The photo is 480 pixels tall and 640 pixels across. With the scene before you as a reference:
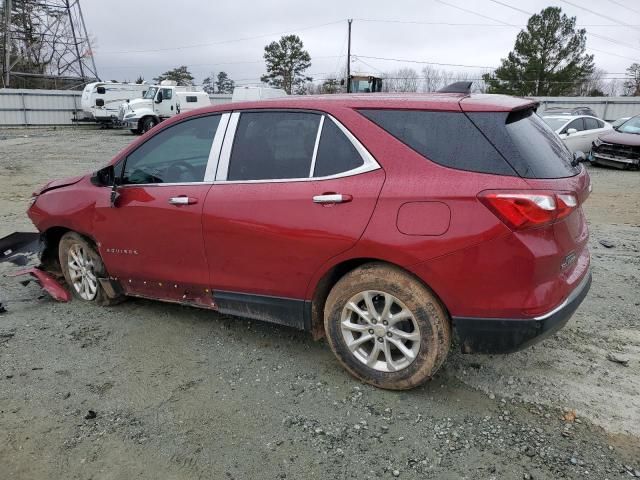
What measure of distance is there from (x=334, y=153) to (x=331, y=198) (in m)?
0.29

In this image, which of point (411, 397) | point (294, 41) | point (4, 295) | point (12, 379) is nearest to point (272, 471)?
point (411, 397)

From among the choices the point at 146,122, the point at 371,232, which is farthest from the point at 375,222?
the point at 146,122

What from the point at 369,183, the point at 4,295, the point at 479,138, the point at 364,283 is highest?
the point at 479,138

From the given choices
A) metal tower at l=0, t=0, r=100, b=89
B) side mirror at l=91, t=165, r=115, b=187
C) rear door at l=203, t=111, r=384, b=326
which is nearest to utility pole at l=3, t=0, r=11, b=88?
metal tower at l=0, t=0, r=100, b=89

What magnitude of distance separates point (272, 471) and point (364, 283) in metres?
1.12

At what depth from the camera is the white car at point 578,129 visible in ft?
50.8

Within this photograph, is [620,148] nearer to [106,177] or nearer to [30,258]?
[106,177]

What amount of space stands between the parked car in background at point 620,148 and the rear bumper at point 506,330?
1430 cm

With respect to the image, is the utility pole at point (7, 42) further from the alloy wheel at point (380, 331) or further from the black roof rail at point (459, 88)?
the alloy wheel at point (380, 331)

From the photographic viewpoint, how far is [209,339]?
3877 millimetres

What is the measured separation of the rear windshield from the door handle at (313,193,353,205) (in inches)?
17.9

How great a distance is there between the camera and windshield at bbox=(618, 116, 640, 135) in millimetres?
15688

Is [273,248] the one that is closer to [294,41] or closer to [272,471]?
[272,471]

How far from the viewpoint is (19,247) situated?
5277 mm
